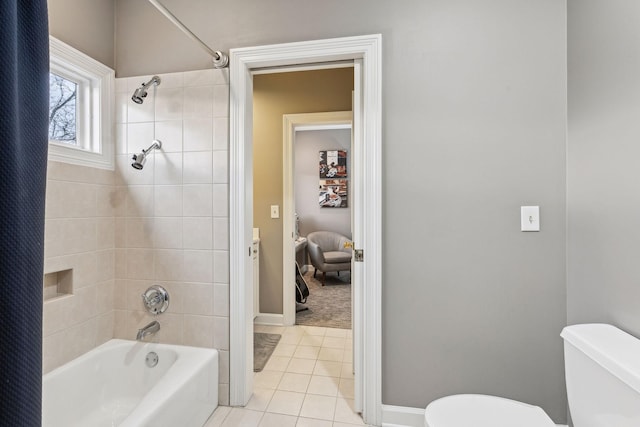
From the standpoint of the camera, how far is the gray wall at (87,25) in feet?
5.46

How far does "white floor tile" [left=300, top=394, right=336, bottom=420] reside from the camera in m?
1.77

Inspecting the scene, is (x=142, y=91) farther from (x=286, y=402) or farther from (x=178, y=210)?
(x=286, y=402)

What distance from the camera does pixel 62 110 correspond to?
1.79 m

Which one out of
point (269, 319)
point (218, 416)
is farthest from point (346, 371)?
point (269, 319)

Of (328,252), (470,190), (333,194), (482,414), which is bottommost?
(482,414)

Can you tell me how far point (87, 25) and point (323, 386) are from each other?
2.67 meters

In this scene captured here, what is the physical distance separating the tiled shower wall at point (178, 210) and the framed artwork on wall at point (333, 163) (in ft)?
13.3

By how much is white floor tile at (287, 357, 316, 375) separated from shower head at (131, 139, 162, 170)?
5.65ft

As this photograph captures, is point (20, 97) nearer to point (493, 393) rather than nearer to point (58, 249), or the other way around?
point (58, 249)

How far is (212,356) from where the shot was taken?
1.78 m

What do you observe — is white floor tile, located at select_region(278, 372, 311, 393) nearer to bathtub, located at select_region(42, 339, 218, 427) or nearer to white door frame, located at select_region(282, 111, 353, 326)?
bathtub, located at select_region(42, 339, 218, 427)

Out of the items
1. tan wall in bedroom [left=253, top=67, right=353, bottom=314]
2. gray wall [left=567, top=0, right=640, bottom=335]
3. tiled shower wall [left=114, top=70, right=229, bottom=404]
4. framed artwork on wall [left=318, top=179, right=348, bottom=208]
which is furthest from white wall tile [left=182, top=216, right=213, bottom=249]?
framed artwork on wall [left=318, top=179, right=348, bottom=208]

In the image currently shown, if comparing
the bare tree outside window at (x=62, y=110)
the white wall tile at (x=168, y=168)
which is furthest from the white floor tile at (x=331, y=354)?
the bare tree outside window at (x=62, y=110)

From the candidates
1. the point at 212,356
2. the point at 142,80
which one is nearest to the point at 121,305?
the point at 212,356
